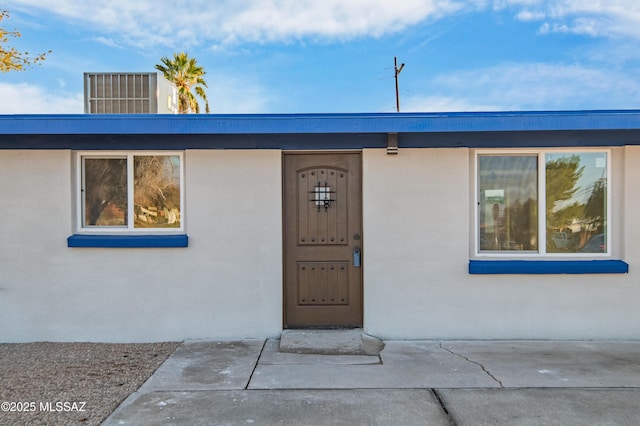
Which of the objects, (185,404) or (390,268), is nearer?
(185,404)

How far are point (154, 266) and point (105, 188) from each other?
1173 mm

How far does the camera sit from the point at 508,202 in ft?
20.7

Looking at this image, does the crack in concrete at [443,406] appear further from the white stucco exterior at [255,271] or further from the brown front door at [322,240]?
the brown front door at [322,240]

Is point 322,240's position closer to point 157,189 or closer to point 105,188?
point 157,189

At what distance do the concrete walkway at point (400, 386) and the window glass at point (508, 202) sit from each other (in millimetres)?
1241

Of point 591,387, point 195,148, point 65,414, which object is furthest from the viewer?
point 195,148

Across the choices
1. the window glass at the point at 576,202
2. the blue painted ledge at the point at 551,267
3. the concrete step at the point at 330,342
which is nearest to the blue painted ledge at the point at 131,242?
the concrete step at the point at 330,342

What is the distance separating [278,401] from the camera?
428 cm

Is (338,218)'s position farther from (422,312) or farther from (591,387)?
(591,387)

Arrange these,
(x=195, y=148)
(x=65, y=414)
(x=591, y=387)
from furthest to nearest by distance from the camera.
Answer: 1. (x=195, y=148)
2. (x=591, y=387)
3. (x=65, y=414)

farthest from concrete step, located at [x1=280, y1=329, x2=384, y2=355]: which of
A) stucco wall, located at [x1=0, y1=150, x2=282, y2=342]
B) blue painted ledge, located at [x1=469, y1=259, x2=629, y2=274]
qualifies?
blue painted ledge, located at [x1=469, y1=259, x2=629, y2=274]

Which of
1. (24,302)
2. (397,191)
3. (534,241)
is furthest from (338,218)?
(24,302)

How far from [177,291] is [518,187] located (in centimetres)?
441

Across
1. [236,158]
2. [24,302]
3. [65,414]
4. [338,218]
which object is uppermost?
[236,158]
